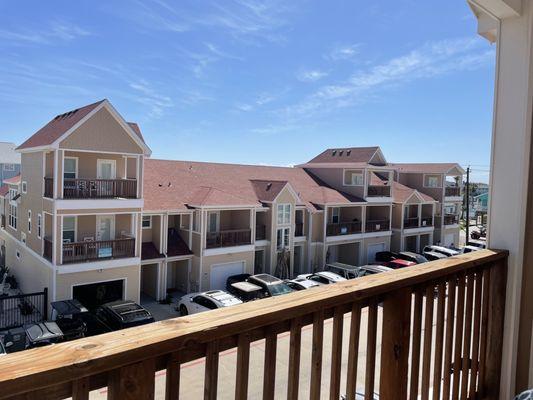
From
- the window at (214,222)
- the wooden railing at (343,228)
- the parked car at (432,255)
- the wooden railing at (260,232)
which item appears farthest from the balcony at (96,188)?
the parked car at (432,255)

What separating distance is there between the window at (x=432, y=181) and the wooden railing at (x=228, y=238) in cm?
1653

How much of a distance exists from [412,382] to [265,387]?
0.87m

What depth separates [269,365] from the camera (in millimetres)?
1144

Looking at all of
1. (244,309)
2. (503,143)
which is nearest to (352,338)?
(244,309)

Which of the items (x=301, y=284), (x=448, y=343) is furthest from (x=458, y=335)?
(x=301, y=284)

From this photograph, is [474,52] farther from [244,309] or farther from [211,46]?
[211,46]

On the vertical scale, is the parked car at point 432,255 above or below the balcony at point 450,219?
below

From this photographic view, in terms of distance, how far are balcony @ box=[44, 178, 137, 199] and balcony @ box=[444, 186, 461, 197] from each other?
21789mm

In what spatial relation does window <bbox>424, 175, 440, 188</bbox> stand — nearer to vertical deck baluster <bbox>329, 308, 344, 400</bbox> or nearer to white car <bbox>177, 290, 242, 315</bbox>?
white car <bbox>177, 290, 242, 315</bbox>

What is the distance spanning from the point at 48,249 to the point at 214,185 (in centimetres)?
763

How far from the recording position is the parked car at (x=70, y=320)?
9977 millimetres

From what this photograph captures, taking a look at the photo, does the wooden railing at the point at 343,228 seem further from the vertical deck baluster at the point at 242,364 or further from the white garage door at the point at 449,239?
the vertical deck baluster at the point at 242,364

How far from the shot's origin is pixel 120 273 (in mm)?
12695

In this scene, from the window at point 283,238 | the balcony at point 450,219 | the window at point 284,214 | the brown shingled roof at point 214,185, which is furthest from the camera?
the balcony at point 450,219
